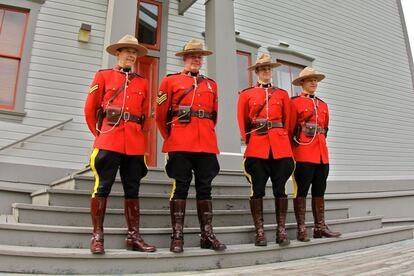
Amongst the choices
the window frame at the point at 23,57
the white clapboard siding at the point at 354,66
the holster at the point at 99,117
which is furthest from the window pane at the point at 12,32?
the holster at the point at 99,117

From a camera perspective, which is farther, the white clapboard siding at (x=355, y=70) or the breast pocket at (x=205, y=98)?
the white clapboard siding at (x=355, y=70)

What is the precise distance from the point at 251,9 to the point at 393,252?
549 cm

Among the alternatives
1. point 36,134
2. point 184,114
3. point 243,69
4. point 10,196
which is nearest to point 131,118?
point 184,114

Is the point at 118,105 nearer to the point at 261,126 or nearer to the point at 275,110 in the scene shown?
the point at 261,126

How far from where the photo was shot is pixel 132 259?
263 cm

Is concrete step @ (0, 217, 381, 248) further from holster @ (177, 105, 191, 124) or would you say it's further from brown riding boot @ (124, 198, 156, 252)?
holster @ (177, 105, 191, 124)

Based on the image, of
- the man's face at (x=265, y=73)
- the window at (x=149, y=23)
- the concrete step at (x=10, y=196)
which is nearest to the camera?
the man's face at (x=265, y=73)

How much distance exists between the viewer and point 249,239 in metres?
3.42

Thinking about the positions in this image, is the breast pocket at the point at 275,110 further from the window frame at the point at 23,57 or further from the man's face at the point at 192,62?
the window frame at the point at 23,57

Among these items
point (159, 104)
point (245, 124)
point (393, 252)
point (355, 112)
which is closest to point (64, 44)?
point (159, 104)

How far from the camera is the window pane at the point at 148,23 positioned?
6.21 meters

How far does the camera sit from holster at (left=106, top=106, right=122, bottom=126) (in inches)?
112

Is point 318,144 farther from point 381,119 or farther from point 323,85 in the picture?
point 381,119

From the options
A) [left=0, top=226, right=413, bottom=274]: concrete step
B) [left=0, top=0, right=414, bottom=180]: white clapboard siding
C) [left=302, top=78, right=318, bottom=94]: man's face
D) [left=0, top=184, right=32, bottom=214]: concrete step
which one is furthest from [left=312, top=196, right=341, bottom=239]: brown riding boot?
[left=0, top=184, right=32, bottom=214]: concrete step
